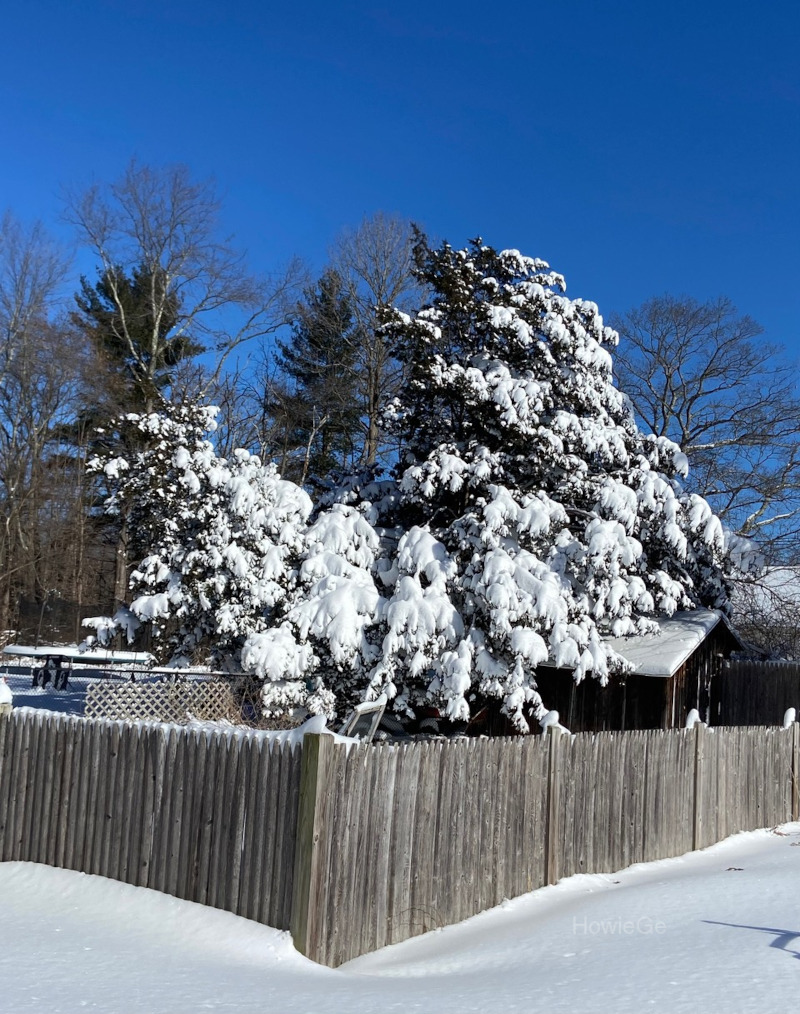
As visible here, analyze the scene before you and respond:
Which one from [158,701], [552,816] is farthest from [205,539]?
[552,816]

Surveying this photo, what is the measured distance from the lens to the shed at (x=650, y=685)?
1714 centimetres

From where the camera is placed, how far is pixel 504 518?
623 inches

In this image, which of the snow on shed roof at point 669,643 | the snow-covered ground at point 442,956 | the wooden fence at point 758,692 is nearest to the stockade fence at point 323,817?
the snow-covered ground at point 442,956

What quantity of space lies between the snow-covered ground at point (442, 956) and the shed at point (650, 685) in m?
8.43

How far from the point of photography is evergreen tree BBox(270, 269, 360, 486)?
117ft

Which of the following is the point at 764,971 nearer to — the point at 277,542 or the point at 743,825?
the point at 743,825

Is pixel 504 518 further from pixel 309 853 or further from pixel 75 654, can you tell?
pixel 75 654

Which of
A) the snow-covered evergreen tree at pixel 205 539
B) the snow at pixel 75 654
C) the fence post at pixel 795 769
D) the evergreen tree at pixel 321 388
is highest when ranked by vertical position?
the evergreen tree at pixel 321 388

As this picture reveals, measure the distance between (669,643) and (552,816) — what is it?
9.30m

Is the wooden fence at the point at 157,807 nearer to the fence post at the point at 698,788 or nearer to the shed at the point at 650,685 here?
the fence post at the point at 698,788

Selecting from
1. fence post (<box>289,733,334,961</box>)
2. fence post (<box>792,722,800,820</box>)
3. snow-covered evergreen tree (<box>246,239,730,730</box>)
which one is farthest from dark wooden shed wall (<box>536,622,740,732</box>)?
fence post (<box>289,733,334,961</box>)

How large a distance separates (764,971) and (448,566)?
9.69 m

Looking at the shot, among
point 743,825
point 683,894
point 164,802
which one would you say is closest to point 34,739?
point 164,802

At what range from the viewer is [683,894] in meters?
8.29
